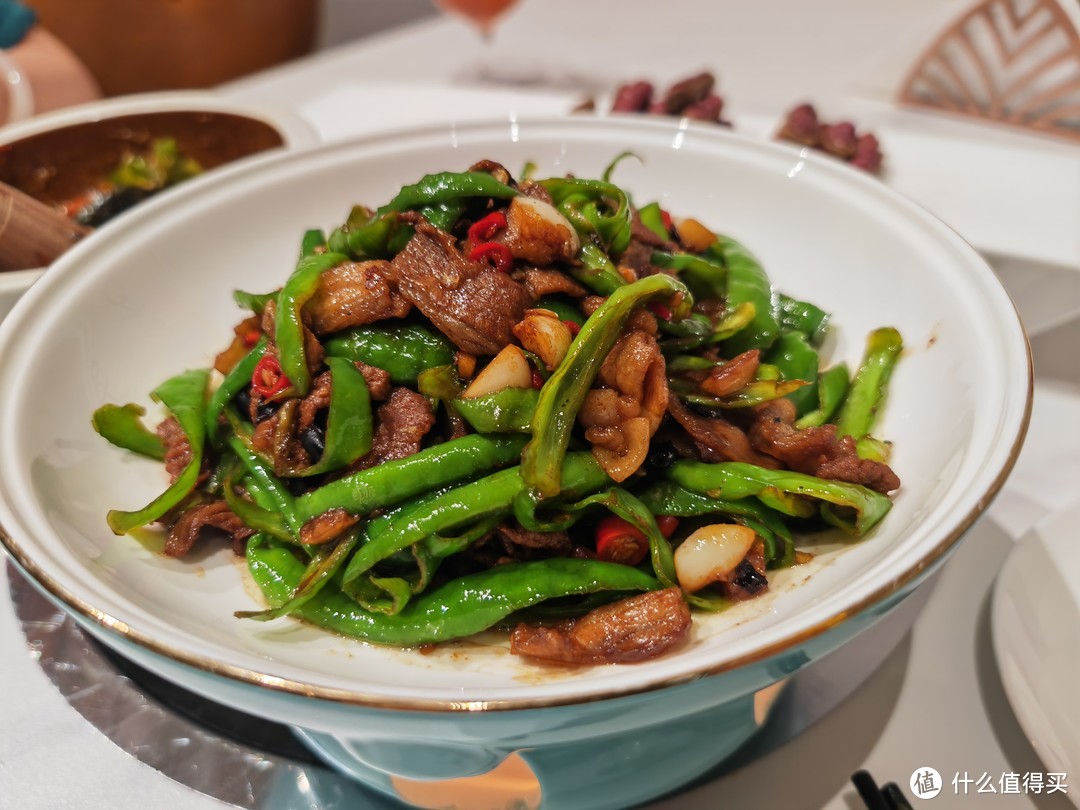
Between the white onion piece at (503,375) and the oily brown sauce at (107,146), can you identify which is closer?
the white onion piece at (503,375)

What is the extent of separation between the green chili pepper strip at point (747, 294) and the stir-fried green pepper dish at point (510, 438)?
0.01m

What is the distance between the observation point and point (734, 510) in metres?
1.75

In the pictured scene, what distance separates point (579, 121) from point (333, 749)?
2.32 meters

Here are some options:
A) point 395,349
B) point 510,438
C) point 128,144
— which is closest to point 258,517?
point 395,349

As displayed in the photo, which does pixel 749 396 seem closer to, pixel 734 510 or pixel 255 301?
pixel 734 510

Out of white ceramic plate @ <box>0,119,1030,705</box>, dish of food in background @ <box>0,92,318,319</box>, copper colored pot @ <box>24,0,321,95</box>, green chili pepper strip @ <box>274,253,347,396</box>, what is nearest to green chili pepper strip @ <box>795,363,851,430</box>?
white ceramic plate @ <box>0,119,1030,705</box>

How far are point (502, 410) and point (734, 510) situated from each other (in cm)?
58

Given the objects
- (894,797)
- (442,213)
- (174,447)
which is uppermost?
(442,213)

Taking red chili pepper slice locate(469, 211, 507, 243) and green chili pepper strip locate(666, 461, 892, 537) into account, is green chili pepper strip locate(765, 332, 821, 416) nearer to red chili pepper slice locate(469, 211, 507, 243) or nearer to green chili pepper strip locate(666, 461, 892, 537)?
green chili pepper strip locate(666, 461, 892, 537)

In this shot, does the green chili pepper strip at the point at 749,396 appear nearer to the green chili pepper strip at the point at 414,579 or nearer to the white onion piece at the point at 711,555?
the white onion piece at the point at 711,555

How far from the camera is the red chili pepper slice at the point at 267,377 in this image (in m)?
1.92

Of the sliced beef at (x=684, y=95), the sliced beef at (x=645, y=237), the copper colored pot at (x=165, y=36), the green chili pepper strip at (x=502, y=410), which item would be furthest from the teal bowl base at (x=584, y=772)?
the copper colored pot at (x=165, y=36)

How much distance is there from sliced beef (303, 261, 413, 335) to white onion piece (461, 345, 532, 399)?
0.32m

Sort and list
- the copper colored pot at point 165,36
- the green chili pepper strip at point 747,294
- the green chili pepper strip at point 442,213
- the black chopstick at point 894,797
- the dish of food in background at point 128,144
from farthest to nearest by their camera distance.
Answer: the copper colored pot at point 165,36
the dish of food in background at point 128,144
the green chili pepper strip at point 747,294
the green chili pepper strip at point 442,213
the black chopstick at point 894,797
